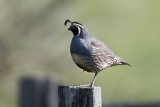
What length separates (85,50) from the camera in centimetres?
492

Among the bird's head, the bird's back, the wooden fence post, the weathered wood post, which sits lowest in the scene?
the weathered wood post

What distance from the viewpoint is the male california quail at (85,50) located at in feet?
16.0

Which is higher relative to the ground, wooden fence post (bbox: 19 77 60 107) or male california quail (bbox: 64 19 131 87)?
male california quail (bbox: 64 19 131 87)

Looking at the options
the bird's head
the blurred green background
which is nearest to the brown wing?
the bird's head

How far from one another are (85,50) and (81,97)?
1.35 meters

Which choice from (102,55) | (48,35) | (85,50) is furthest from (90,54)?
(48,35)

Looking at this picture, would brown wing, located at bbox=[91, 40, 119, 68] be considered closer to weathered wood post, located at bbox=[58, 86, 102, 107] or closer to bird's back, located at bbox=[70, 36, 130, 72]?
bird's back, located at bbox=[70, 36, 130, 72]

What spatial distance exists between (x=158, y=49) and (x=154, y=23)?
1050 mm

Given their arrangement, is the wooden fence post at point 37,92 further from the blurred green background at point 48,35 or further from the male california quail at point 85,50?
the blurred green background at point 48,35

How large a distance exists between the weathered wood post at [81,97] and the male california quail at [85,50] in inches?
46.9

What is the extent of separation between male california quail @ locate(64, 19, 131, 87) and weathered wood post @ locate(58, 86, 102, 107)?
1.19 m

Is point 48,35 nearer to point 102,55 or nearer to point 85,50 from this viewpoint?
point 102,55

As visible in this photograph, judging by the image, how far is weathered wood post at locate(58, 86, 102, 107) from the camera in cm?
359

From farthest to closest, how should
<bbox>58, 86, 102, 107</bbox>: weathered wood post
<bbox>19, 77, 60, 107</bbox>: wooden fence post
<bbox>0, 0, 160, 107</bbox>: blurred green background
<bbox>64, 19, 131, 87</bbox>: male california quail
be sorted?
<bbox>0, 0, 160, 107</bbox>: blurred green background → <bbox>19, 77, 60, 107</bbox>: wooden fence post → <bbox>64, 19, 131, 87</bbox>: male california quail → <bbox>58, 86, 102, 107</bbox>: weathered wood post
